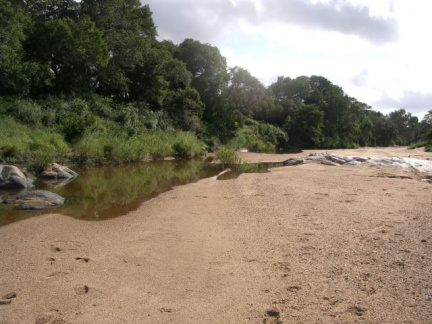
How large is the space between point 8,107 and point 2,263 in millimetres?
21173

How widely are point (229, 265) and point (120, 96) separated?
3333 cm

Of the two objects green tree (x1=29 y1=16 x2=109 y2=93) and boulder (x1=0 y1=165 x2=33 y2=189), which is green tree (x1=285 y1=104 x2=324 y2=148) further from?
Result: boulder (x1=0 y1=165 x2=33 y2=189)

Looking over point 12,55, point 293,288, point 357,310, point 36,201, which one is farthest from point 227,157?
point 357,310

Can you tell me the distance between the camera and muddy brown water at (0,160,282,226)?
9461 millimetres

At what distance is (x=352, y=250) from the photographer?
19.7 feet

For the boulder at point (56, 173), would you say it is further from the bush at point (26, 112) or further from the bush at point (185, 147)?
the bush at point (185, 147)

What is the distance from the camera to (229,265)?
5.73 m

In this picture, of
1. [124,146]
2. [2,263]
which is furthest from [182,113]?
[2,263]

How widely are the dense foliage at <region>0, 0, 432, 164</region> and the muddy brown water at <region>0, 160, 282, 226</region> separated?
106 inches

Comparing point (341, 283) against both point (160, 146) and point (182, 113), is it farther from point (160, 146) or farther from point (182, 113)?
point (182, 113)

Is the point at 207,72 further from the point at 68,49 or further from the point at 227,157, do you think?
the point at 227,157

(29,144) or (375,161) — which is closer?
(29,144)

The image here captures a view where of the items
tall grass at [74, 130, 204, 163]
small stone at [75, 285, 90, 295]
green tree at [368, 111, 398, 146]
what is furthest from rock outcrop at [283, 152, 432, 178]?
green tree at [368, 111, 398, 146]

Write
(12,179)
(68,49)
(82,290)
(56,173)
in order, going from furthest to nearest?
1. (68,49)
2. (56,173)
3. (12,179)
4. (82,290)
